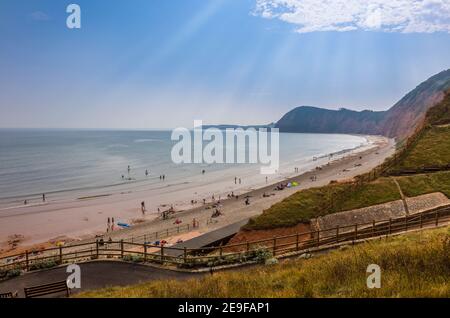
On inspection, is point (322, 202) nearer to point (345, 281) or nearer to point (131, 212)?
point (345, 281)

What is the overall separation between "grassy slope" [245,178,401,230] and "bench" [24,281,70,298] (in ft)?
53.5

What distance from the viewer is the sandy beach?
36750 millimetres

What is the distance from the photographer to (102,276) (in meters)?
13.3

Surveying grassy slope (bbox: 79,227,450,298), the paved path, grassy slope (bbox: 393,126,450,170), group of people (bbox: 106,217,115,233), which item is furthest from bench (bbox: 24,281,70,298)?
grassy slope (bbox: 393,126,450,170)

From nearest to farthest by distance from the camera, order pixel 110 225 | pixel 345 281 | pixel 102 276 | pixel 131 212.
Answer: pixel 345 281 < pixel 102 276 < pixel 110 225 < pixel 131 212

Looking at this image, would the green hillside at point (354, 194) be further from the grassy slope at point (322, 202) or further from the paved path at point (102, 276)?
the paved path at point (102, 276)

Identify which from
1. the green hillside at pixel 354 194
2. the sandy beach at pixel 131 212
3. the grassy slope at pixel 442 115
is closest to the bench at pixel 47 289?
the green hillside at pixel 354 194

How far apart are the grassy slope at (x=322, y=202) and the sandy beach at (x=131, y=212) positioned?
11.6 meters

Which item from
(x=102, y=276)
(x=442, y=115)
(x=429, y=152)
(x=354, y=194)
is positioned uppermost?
(x=442, y=115)

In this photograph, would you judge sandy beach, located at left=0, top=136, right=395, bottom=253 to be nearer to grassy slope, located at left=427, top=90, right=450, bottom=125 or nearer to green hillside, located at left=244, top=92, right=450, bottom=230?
green hillside, located at left=244, top=92, right=450, bottom=230

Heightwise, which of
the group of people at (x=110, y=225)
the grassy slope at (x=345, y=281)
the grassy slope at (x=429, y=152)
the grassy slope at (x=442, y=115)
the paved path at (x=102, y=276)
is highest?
the grassy slope at (x=442, y=115)

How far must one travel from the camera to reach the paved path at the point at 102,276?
41.4ft

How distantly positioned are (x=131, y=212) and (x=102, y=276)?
3375 centimetres

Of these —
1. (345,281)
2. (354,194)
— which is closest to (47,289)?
(345,281)
